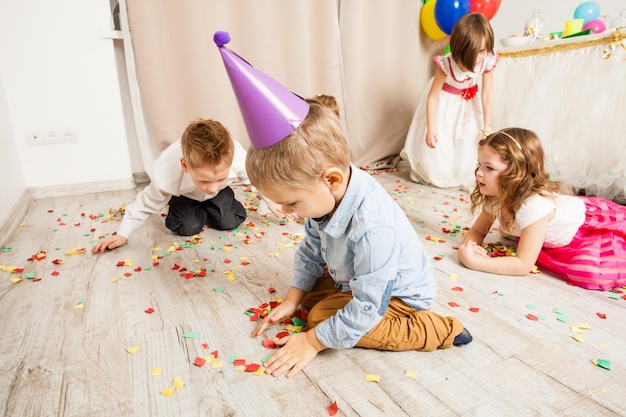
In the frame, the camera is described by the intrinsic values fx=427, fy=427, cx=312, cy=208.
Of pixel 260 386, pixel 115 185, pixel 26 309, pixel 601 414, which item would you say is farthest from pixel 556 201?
pixel 115 185

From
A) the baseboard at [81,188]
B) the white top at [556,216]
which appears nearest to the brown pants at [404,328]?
the white top at [556,216]

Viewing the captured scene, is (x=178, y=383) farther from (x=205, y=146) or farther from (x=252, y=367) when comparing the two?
(x=205, y=146)

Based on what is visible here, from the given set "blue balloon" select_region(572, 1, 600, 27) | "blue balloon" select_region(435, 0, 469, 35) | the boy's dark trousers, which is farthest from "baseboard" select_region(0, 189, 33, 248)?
"blue balloon" select_region(572, 1, 600, 27)

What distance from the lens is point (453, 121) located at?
9.18 ft

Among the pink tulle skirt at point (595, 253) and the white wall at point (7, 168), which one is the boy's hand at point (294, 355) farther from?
the white wall at point (7, 168)

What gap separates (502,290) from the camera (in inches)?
56.9

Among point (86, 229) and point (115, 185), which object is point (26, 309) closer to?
point (86, 229)

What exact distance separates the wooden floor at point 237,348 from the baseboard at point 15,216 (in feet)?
0.54

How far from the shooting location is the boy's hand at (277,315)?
1.18 m

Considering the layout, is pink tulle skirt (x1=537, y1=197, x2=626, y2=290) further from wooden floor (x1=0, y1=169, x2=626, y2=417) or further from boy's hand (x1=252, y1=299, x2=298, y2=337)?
boy's hand (x1=252, y1=299, x2=298, y2=337)

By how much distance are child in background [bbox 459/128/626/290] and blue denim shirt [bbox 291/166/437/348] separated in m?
0.62

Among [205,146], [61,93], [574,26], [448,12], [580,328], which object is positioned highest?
[448,12]

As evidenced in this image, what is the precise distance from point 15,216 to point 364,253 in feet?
6.56

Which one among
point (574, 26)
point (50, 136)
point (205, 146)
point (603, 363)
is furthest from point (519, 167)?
point (50, 136)
